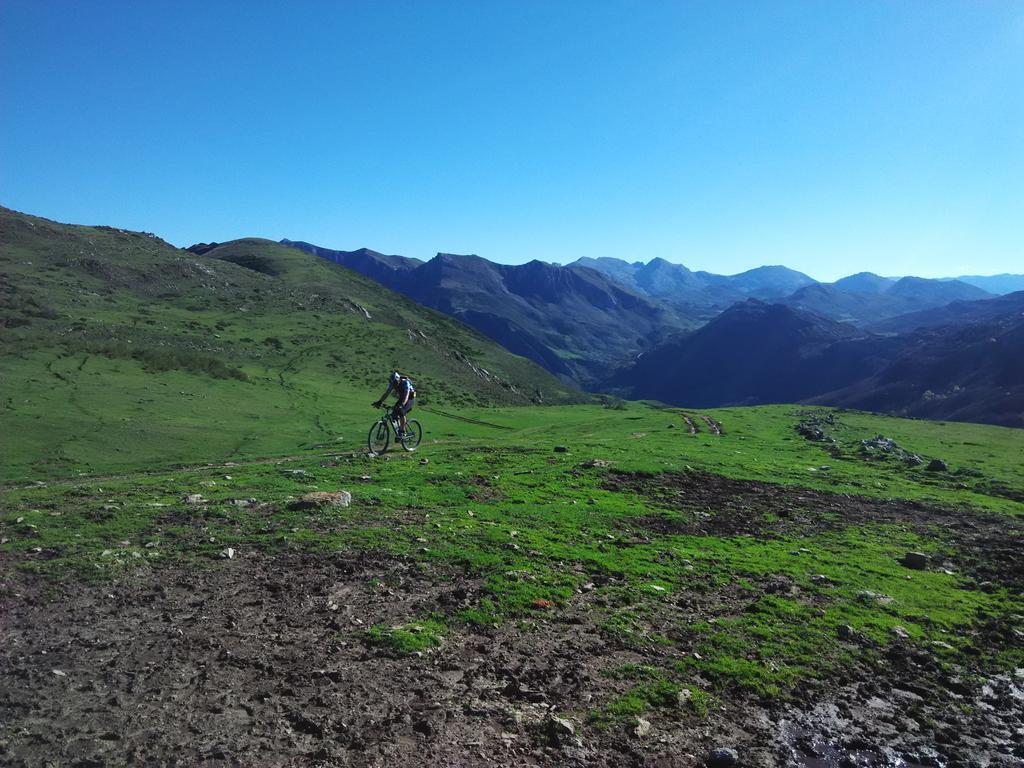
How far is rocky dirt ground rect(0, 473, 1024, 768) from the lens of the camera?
6.52m

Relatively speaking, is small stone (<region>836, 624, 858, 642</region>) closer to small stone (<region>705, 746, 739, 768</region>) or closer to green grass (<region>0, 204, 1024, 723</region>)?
green grass (<region>0, 204, 1024, 723</region>)

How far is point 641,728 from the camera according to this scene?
291 inches

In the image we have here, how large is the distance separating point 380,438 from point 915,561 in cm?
2065

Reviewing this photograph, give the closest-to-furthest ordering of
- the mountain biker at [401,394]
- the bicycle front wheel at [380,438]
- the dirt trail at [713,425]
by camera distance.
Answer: the mountain biker at [401,394] → the bicycle front wheel at [380,438] → the dirt trail at [713,425]

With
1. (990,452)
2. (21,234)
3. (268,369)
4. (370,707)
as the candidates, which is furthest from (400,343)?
(370,707)

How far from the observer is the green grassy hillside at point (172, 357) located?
104ft

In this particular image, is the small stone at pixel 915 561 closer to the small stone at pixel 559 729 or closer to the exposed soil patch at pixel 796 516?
the exposed soil patch at pixel 796 516

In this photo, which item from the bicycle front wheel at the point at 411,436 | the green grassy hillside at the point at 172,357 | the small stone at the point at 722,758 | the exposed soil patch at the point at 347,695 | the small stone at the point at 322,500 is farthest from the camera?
the green grassy hillside at the point at 172,357

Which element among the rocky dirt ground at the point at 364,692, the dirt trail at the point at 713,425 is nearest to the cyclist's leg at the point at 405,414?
the rocky dirt ground at the point at 364,692

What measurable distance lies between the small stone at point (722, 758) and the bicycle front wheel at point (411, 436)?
21.3 meters

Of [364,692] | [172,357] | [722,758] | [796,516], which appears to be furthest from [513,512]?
[172,357]

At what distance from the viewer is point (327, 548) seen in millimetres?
12211

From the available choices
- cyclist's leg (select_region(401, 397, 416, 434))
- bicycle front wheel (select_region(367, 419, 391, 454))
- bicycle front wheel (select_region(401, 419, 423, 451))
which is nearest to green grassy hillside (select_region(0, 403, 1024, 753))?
bicycle front wheel (select_region(367, 419, 391, 454))

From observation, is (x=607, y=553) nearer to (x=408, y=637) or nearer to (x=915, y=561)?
(x=408, y=637)
